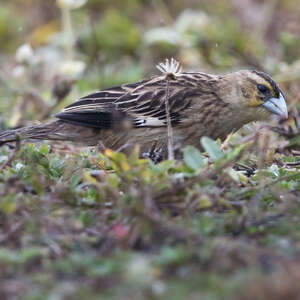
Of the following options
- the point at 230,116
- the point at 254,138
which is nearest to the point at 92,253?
the point at 254,138

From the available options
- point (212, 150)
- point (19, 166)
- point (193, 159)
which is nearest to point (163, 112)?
point (19, 166)

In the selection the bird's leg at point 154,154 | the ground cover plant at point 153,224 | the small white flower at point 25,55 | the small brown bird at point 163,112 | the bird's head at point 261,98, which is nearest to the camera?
the ground cover plant at point 153,224

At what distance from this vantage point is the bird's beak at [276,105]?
542cm

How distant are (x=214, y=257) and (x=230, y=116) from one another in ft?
8.48

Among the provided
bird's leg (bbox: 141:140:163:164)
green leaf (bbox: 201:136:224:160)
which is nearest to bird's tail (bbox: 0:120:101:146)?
bird's leg (bbox: 141:140:163:164)

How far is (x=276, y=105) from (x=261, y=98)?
0.45 feet

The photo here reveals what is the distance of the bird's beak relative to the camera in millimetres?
5422

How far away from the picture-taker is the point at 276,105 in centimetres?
545

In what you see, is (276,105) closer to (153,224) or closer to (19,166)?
(19,166)

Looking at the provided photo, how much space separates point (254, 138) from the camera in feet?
13.1

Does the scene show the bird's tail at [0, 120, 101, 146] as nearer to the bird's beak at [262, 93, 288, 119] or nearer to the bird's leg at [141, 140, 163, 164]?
the bird's leg at [141, 140, 163, 164]

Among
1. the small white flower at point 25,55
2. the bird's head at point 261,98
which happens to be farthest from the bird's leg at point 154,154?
the small white flower at point 25,55

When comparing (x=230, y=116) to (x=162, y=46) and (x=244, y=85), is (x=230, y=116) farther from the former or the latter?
(x=162, y=46)

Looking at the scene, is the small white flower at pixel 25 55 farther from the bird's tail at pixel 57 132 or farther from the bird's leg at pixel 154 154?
the bird's leg at pixel 154 154
